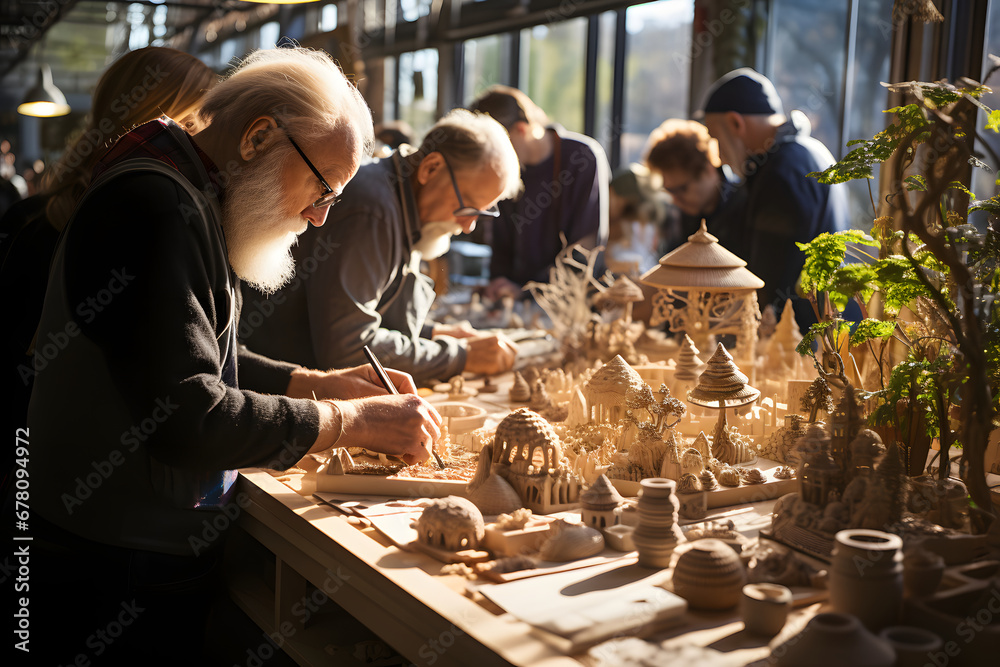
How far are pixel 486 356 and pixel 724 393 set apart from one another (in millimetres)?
1346

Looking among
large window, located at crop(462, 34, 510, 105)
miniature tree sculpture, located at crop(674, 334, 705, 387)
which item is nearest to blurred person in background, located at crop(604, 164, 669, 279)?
large window, located at crop(462, 34, 510, 105)

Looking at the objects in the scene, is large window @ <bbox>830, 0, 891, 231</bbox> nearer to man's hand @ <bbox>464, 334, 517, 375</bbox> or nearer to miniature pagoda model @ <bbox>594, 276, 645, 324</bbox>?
miniature pagoda model @ <bbox>594, 276, 645, 324</bbox>

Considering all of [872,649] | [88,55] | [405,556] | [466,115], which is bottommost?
[405,556]

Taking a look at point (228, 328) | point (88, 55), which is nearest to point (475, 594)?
point (228, 328)

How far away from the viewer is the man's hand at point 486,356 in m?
3.22

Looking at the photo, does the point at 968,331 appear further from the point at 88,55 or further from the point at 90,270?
the point at 88,55

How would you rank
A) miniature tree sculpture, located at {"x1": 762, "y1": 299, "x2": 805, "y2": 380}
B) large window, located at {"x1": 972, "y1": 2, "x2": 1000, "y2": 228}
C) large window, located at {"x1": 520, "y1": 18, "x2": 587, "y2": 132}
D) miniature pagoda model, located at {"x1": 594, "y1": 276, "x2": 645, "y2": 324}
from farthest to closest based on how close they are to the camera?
large window, located at {"x1": 520, "y1": 18, "x2": 587, "y2": 132}
large window, located at {"x1": 972, "y1": 2, "x2": 1000, "y2": 228}
miniature pagoda model, located at {"x1": 594, "y1": 276, "x2": 645, "y2": 324}
miniature tree sculpture, located at {"x1": 762, "y1": 299, "x2": 805, "y2": 380}

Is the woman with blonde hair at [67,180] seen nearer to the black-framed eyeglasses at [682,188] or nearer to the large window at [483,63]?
the black-framed eyeglasses at [682,188]

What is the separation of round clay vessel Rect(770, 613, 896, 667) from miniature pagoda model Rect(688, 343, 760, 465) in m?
0.92

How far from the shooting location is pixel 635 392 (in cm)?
210

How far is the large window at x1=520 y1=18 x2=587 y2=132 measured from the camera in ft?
24.4

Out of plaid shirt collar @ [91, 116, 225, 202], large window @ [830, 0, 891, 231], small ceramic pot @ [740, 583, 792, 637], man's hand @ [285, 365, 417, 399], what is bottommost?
small ceramic pot @ [740, 583, 792, 637]

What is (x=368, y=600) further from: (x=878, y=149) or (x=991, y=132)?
(x=991, y=132)

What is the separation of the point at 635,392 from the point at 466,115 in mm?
1352
